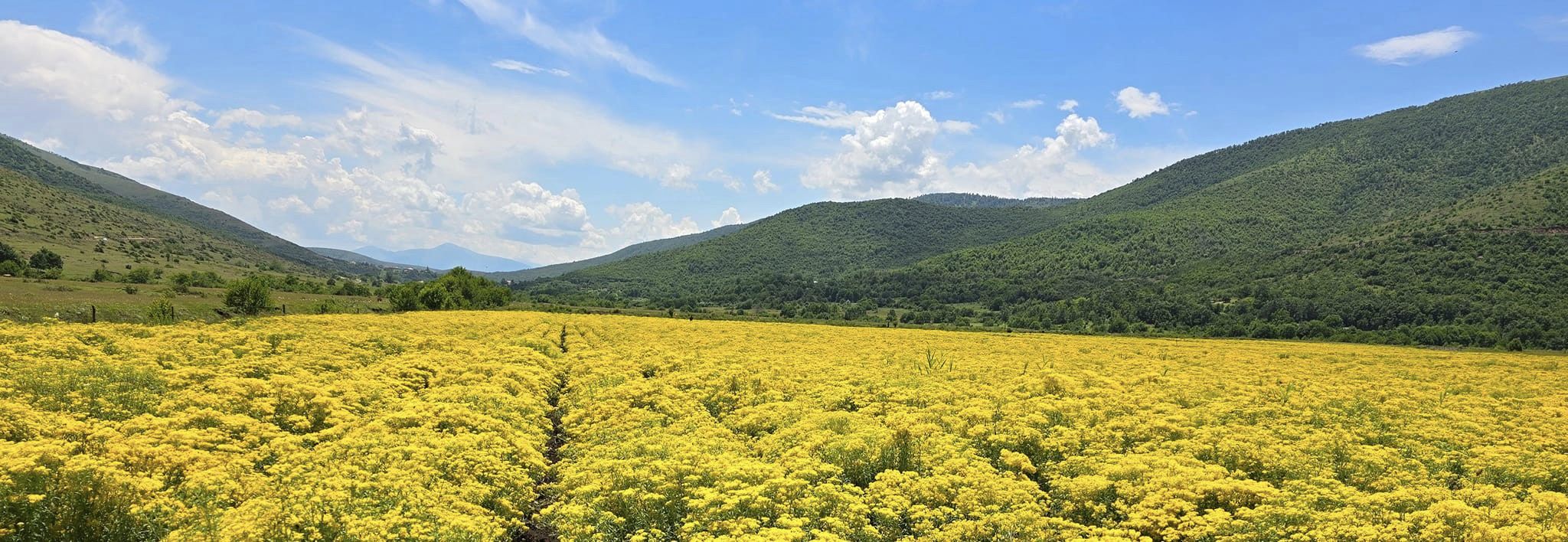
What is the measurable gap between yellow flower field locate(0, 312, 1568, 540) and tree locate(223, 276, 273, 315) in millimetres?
37672

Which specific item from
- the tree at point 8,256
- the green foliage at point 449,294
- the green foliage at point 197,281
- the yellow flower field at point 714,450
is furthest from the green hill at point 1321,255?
the tree at point 8,256

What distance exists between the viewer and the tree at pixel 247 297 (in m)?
63.5

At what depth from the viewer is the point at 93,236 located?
422 ft

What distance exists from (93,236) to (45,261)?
55.8m

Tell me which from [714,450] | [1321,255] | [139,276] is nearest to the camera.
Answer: [714,450]

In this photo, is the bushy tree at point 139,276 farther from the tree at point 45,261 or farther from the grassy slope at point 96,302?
the grassy slope at point 96,302

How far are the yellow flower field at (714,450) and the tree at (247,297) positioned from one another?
124ft

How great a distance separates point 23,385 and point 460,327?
86.8ft

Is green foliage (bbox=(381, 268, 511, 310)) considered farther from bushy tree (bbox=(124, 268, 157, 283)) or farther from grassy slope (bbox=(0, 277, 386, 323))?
bushy tree (bbox=(124, 268, 157, 283))

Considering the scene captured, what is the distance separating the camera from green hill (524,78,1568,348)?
275 ft

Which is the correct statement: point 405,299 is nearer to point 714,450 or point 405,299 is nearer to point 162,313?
point 162,313

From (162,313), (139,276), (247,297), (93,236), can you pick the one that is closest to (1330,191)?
(247,297)

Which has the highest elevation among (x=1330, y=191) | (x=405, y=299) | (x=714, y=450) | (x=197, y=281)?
(x=1330, y=191)

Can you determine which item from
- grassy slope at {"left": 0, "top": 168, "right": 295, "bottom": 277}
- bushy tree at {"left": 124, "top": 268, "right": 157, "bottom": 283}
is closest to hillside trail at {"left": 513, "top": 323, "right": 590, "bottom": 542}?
bushy tree at {"left": 124, "top": 268, "right": 157, "bottom": 283}
